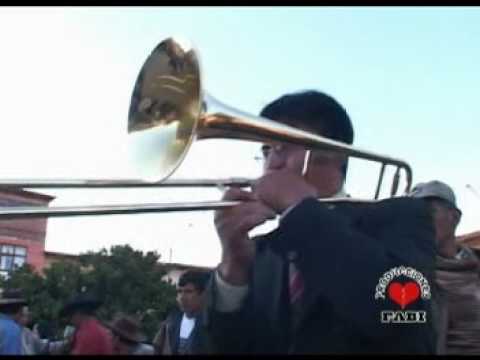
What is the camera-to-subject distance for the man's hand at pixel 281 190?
1.62 m

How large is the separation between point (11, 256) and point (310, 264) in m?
31.0

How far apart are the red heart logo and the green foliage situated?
1854cm

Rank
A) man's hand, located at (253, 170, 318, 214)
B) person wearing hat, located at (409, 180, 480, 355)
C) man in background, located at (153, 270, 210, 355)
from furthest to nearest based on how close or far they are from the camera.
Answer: man in background, located at (153, 270, 210, 355) → person wearing hat, located at (409, 180, 480, 355) → man's hand, located at (253, 170, 318, 214)

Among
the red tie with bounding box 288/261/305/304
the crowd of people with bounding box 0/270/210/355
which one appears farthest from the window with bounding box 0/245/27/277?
the red tie with bounding box 288/261/305/304

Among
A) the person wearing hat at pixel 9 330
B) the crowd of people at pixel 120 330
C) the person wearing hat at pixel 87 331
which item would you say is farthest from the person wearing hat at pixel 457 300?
the person wearing hat at pixel 9 330

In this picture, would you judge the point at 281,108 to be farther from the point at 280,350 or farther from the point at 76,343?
the point at 76,343

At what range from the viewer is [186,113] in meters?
1.93

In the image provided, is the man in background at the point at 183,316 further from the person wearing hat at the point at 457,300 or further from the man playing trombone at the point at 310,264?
the man playing trombone at the point at 310,264

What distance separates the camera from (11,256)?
30.7m

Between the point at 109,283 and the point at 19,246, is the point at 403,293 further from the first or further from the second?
the point at 19,246

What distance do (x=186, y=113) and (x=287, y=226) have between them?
0.53 metres

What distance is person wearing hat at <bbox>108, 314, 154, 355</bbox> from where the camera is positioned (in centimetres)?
483

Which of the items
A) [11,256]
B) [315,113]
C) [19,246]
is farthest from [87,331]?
[19,246]

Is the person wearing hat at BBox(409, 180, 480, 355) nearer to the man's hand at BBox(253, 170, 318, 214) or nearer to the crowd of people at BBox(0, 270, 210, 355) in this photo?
the man's hand at BBox(253, 170, 318, 214)
